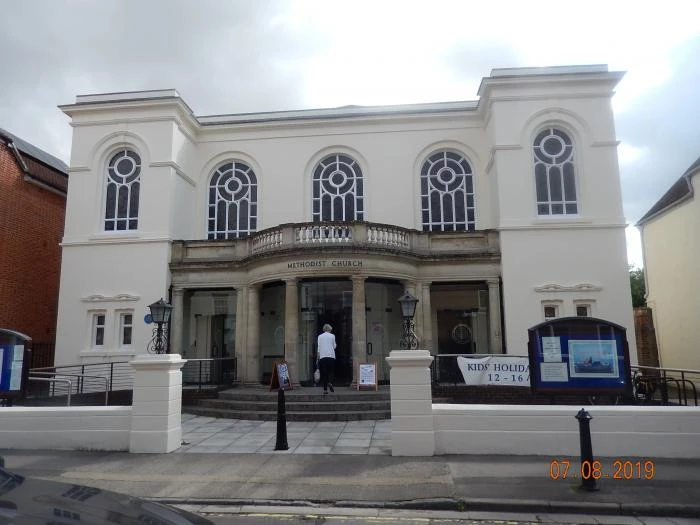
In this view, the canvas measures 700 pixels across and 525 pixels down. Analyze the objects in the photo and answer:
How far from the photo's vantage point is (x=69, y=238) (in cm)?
2000

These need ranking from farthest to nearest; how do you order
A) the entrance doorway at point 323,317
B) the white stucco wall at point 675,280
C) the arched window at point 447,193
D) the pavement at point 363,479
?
the white stucco wall at point 675,280 → the arched window at point 447,193 → the entrance doorway at point 323,317 → the pavement at point 363,479

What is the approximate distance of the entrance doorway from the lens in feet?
60.8

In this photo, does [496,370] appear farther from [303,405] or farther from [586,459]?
[586,459]

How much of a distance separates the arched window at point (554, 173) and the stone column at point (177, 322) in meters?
13.1

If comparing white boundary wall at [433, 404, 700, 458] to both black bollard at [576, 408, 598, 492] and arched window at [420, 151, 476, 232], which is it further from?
arched window at [420, 151, 476, 232]

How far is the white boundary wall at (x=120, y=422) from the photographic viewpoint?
9.45 meters

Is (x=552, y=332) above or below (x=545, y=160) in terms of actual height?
below

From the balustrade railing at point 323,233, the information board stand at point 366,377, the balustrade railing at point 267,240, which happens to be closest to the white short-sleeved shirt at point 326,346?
the information board stand at point 366,377

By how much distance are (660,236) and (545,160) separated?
1060 cm

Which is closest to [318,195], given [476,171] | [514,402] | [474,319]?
[476,171]

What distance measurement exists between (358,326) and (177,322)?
691 centimetres

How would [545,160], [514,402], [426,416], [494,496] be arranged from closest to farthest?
[494,496], [426,416], [514,402], [545,160]

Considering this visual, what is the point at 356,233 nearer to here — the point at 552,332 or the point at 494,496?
the point at 552,332

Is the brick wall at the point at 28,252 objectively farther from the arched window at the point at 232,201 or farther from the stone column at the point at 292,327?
the stone column at the point at 292,327
